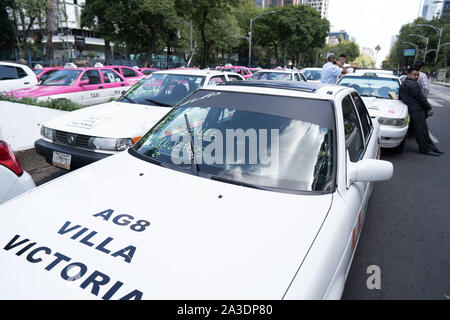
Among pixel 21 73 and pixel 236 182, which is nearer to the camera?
pixel 236 182

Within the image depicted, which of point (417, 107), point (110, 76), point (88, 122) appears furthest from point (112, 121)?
point (110, 76)

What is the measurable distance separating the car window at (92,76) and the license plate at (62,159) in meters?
6.07

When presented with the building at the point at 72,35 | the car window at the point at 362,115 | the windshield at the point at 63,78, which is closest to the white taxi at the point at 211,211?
the car window at the point at 362,115

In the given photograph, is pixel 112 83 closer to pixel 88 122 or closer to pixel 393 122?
pixel 88 122

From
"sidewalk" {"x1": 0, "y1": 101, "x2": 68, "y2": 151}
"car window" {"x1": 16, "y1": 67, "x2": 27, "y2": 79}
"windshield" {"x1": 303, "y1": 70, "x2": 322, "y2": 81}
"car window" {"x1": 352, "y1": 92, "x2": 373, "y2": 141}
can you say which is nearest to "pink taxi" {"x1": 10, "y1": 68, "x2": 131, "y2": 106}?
"car window" {"x1": 16, "y1": 67, "x2": 27, "y2": 79}

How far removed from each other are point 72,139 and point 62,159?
30cm

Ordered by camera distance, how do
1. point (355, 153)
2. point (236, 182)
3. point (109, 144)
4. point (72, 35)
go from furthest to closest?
point (72, 35)
point (109, 144)
point (355, 153)
point (236, 182)

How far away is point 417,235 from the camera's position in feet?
12.0

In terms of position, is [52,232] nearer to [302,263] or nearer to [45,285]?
[45,285]

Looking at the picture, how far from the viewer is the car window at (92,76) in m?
9.77

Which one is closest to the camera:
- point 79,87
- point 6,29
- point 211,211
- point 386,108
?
point 211,211

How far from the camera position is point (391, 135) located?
6.29m

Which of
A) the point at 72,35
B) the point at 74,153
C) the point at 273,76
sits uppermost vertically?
the point at 72,35
